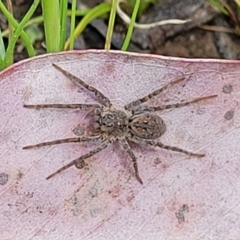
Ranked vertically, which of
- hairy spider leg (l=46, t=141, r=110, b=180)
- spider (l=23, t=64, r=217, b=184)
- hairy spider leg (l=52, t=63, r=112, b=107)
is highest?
hairy spider leg (l=52, t=63, r=112, b=107)

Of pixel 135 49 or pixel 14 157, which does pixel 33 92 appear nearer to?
pixel 14 157

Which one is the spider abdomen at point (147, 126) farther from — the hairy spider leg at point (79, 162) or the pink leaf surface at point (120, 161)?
the hairy spider leg at point (79, 162)

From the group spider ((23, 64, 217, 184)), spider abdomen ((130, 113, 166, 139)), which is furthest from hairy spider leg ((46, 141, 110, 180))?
spider abdomen ((130, 113, 166, 139))

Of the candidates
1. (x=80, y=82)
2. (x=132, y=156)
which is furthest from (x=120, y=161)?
(x=80, y=82)

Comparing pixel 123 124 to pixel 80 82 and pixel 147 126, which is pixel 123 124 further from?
pixel 80 82

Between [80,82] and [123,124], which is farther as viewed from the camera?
[123,124]

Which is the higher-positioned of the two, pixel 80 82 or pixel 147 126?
pixel 80 82

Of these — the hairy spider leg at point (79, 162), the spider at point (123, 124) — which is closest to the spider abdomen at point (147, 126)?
the spider at point (123, 124)

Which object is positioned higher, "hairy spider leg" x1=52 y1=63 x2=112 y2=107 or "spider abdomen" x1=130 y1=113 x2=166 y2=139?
"hairy spider leg" x1=52 y1=63 x2=112 y2=107

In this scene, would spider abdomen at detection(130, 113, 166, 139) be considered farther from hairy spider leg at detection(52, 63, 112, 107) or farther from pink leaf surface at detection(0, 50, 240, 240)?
hairy spider leg at detection(52, 63, 112, 107)
